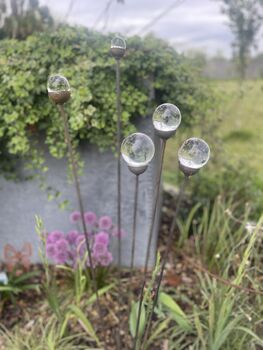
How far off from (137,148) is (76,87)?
0.82m

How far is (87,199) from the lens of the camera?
6.95 ft

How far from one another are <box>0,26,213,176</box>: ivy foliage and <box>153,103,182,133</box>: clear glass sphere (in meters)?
0.67

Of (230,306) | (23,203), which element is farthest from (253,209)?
(23,203)

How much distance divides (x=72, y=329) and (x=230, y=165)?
1.49 meters

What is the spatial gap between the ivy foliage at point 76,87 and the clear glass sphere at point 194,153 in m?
0.74

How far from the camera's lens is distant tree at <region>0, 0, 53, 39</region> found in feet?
8.30

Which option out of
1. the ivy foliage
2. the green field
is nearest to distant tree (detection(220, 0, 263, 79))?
the green field

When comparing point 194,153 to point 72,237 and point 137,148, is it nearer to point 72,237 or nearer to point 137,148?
point 137,148

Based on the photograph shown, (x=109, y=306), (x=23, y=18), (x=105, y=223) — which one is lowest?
(x=109, y=306)

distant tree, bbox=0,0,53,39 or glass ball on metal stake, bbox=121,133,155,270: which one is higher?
distant tree, bbox=0,0,53,39

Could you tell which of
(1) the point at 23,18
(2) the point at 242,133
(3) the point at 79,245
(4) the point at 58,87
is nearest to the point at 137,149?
(4) the point at 58,87

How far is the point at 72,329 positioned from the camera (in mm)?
1767

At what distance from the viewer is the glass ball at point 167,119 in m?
1.08

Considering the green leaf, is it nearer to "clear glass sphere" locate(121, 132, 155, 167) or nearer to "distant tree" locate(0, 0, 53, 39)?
"clear glass sphere" locate(121, 132, 155, 167)
